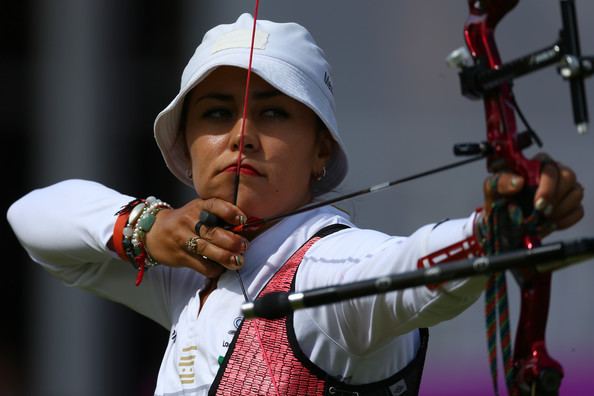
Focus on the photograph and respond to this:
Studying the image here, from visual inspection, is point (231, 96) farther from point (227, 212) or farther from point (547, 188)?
point (547, 188)

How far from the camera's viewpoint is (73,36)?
4852mm

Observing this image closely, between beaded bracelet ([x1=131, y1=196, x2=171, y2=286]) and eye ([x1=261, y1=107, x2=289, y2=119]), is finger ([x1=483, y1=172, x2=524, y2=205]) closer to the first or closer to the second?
eye ([x1=261, y1=107, x2=289, y2=119])

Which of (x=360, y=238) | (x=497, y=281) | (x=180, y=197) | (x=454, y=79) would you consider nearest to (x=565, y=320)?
(x=454, y=79)

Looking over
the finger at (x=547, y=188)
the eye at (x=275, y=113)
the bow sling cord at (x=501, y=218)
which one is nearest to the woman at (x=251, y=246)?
the eye at (x=275, y=113)

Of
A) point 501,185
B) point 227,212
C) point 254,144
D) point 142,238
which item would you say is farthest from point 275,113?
point 501,185

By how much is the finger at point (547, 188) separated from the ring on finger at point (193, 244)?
768 millimetres

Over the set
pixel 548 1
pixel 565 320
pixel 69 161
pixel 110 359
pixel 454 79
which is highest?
pixel 548 1

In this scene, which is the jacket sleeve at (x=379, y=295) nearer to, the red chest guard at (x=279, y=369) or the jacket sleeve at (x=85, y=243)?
the red chest guard at (x=279, y=369)

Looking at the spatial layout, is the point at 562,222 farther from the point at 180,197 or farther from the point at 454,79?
the point at 180,197

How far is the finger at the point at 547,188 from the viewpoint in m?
1.51

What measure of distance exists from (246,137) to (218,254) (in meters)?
0.21

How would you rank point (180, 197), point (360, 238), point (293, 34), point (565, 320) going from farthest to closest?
point (180, 197)
point (565, 320)
point (293, 34)
point (360, 238)

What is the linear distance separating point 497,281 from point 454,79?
7.84 feet

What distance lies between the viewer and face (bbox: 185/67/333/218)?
2.14 m
